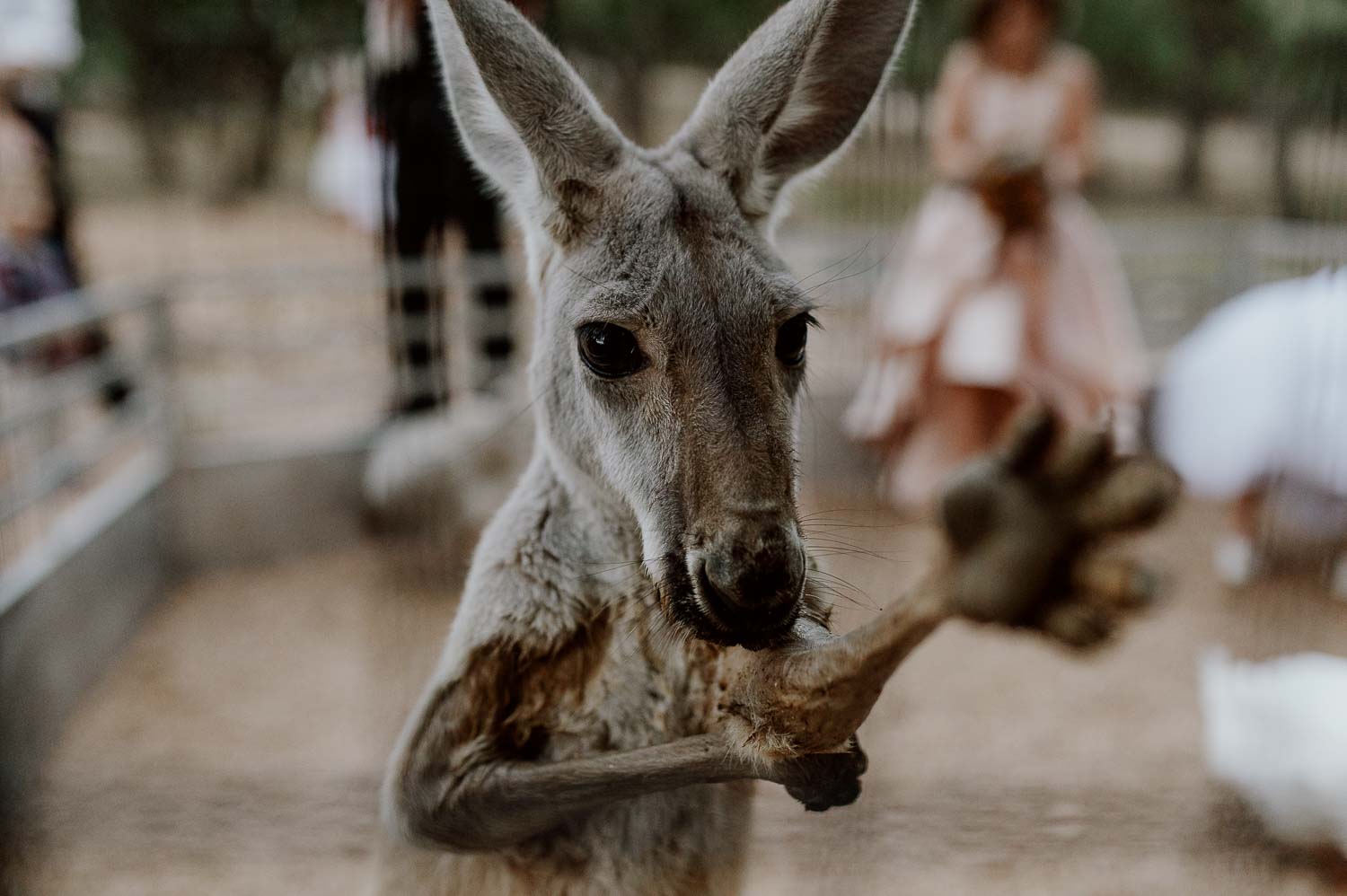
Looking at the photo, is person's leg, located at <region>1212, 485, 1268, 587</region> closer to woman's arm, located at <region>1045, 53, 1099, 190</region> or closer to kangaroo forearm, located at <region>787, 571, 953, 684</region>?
woman's arm, located at <region>1045, 53, 1099, 190</region>

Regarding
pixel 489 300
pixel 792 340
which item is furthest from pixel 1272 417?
pixel 792 340

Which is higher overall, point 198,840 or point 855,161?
Result: point 855,161

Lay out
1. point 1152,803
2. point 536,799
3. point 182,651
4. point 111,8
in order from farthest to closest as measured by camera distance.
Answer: point 182,651, point 111,8, point 1152,803, point 536,799

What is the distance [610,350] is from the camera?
0.79 metres

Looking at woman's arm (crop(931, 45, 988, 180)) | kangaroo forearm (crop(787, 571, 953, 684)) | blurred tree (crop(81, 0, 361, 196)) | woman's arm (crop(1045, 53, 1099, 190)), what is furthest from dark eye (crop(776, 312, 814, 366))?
woman's arm (crop(1045, 53, 1099, 190))

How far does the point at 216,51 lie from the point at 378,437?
283 centimetres

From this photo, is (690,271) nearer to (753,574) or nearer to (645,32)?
(753,574)

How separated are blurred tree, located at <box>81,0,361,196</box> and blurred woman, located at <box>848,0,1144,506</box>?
4.16 ft

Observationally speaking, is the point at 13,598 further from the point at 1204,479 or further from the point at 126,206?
the point at 1204,479

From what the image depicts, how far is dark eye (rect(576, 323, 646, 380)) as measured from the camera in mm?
781

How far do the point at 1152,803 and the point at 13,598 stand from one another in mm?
2873

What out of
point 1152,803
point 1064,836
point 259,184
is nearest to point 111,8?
point 259,184

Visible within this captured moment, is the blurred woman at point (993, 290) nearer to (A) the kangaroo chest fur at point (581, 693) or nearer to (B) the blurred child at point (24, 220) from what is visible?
(A) the kangaroo chest fur at point (581, 693)

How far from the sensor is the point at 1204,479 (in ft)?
10.9
